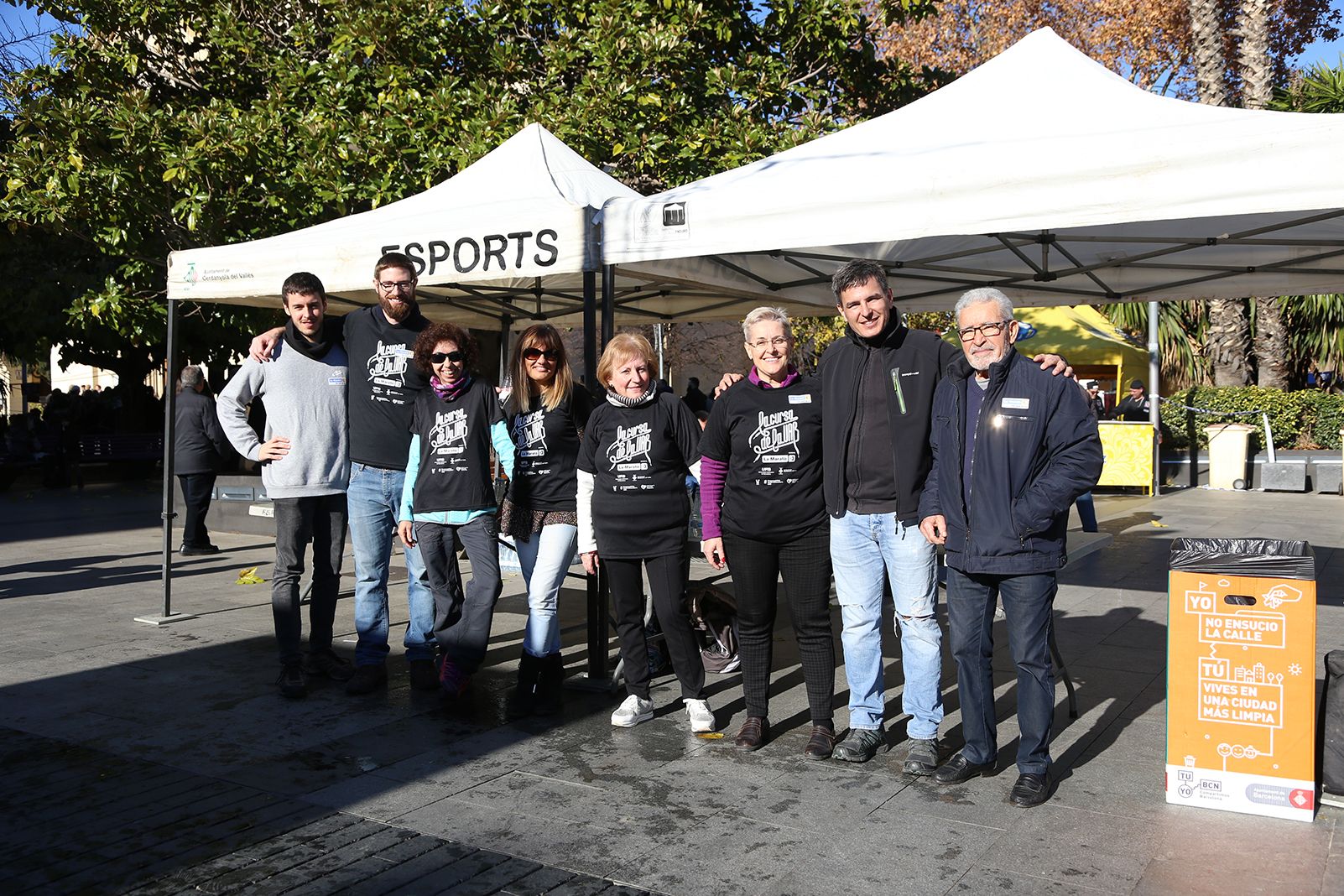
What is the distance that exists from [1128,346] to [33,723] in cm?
1837

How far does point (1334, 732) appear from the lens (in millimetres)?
4074

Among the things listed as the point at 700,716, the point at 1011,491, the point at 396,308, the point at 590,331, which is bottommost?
the point at 700,716

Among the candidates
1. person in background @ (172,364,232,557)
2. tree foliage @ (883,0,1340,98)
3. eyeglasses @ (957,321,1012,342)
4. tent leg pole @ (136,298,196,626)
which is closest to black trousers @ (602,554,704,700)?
eyeglasses @ (957,321,1012,342)

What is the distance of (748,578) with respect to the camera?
4.80 m

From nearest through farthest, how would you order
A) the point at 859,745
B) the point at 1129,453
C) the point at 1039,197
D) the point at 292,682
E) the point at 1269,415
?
the point at 1039,197
the point at 859,745
the point at 292,682
the point at 1129,453
the point at 1269,415

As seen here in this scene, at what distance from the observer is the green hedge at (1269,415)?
18781mm

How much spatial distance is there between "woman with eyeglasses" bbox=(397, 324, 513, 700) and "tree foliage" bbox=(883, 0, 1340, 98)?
23161mm

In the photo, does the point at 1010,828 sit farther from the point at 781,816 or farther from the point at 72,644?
the point at 72,644

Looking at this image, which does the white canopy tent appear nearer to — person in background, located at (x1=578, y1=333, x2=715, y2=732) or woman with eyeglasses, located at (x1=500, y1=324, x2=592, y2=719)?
woman with eyeglasses, located at (x1=500, y1=324, x2=592, y2=719)

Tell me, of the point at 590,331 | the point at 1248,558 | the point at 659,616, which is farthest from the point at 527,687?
the point at 1248,558

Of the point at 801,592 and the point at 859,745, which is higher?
the point at 801,592

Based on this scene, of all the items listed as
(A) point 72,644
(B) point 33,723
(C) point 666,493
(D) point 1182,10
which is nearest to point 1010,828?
(C) point 666,493

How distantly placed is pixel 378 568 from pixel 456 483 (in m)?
0.75

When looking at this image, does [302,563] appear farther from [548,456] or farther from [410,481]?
[548,456]
